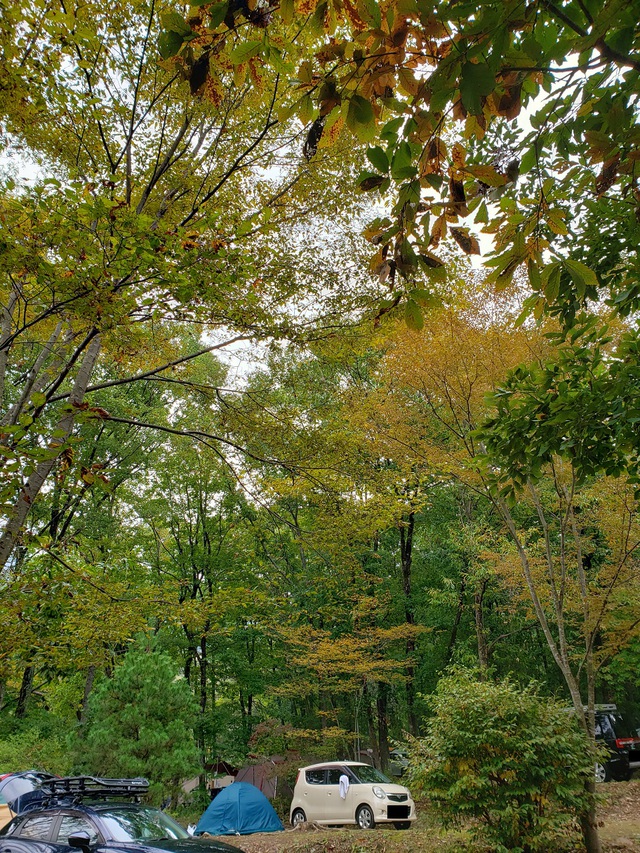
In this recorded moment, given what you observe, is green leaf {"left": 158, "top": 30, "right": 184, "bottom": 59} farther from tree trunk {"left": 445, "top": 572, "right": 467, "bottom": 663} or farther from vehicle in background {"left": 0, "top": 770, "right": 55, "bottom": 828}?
tree trunk {"left": 445, "top": 572, "right": 467, "bottom": 663}

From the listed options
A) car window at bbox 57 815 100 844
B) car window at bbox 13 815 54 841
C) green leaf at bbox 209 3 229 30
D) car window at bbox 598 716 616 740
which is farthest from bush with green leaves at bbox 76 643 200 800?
green leaf at bbox 209 3 229 30

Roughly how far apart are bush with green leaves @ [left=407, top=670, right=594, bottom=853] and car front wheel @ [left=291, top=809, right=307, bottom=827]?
6431mm

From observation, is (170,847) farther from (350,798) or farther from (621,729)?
(621,729)

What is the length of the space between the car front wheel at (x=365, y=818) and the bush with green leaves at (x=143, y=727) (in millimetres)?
3334

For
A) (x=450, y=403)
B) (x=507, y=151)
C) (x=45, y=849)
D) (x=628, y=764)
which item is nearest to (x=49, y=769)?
(x=45, y=849)

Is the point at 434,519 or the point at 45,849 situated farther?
the point at 434,519

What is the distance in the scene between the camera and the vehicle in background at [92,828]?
179 inches

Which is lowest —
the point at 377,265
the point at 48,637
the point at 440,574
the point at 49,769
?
the point at 49,769

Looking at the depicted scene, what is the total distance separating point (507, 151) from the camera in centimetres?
192

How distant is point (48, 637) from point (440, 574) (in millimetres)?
14135

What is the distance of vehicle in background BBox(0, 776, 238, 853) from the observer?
4.54 m

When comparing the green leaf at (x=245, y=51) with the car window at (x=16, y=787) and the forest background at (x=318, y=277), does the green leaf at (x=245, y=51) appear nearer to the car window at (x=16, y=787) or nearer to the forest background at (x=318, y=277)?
the forest background at (x=318, y=277)

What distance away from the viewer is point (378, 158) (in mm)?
1405

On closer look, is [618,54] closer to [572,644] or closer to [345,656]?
[345,656]
